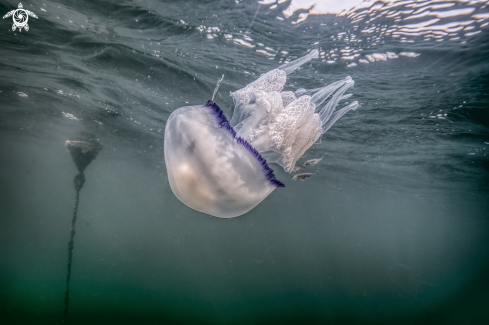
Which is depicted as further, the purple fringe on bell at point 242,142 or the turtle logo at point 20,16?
the turtle logo at point 20,16

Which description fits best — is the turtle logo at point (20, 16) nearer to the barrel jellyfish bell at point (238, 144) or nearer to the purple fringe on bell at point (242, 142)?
the barrel jellyfish bell at point (238, 144)

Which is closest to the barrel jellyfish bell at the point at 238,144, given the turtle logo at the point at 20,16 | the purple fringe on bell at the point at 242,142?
the purple fringe on bell at the point at 242,142

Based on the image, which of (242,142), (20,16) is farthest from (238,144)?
(20,16)

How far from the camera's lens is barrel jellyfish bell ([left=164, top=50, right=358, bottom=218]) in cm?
181

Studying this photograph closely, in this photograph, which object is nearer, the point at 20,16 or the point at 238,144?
the point at 238,144

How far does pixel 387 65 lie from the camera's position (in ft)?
18.3

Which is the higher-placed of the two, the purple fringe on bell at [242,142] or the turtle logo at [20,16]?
the turtle logo at [20,16]

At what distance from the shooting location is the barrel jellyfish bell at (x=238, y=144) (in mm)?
1807

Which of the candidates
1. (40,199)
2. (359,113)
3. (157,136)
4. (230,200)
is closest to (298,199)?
(157,136)

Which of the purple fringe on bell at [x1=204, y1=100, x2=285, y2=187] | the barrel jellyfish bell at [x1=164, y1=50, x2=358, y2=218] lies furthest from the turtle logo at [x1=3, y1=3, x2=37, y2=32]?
the purple fringe on bell at [x1=204, y1=100, x2=285, y2=187]

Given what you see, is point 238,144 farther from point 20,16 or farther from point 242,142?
point 20,16

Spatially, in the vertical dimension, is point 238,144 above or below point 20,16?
below

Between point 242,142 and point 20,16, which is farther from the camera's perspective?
point 20,16

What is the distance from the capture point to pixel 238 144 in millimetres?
1774
